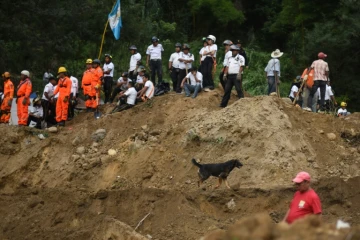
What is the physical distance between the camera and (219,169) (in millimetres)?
19125

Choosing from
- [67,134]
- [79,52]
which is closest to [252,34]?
[79,52]

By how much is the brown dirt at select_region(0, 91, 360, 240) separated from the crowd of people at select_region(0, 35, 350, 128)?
0.47 meters

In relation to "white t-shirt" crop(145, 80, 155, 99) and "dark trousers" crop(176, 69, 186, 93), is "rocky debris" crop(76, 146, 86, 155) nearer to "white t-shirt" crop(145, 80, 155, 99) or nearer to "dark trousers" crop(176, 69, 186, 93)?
"white t-shirt" crop(145, 80, 155, 99)

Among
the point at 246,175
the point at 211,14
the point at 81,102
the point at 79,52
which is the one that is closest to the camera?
the point at 246,175

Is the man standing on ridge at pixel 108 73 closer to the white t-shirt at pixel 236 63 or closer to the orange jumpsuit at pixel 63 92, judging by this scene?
the orange jumpsuit at pixel 63 92

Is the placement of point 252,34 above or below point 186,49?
below

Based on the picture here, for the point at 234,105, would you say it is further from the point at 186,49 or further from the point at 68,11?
the point at 68,11

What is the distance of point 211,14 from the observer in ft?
136

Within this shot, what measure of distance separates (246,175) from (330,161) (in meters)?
2.28

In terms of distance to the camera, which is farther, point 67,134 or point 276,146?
point 67,134

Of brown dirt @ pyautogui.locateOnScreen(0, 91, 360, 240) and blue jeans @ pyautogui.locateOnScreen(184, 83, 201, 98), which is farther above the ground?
blue jeans @ pyautogui.locateOnScreen(184, 83, 201, 98)

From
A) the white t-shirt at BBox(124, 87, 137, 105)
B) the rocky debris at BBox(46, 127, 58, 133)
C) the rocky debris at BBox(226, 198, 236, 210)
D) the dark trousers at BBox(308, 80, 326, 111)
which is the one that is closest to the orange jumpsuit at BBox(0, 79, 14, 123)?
the rocky debris at BBox(46, 127, 58, 133)

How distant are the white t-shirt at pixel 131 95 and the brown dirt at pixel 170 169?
13.0 inches

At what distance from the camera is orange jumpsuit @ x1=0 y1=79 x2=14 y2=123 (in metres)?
24.5
